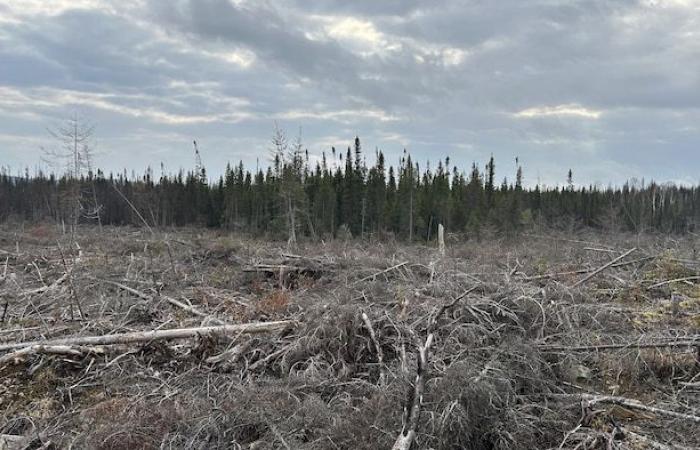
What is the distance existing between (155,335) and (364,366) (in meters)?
2.47

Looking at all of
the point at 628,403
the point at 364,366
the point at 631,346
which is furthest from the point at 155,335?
the point at 631,346

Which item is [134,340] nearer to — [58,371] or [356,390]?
[58,371]

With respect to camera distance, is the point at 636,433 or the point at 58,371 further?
the point at 58,371

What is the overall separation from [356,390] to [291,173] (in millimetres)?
31888

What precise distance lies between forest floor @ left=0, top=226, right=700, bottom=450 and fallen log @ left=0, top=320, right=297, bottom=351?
0.07ft

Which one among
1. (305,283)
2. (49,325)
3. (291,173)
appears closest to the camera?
(49,325)

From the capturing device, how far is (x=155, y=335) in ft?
18.5

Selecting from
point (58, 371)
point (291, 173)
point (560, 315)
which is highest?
point (291, 173)

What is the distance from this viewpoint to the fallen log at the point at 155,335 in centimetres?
558

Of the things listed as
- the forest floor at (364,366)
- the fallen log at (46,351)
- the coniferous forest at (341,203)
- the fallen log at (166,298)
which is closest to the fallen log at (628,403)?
the forest floor at (364,366)

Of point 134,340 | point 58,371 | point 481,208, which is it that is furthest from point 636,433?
point 481,208

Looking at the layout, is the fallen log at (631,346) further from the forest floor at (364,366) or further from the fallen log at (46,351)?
the fallen log at (46,351)

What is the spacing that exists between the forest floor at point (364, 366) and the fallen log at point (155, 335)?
21 mm

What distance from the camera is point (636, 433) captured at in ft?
12.6
